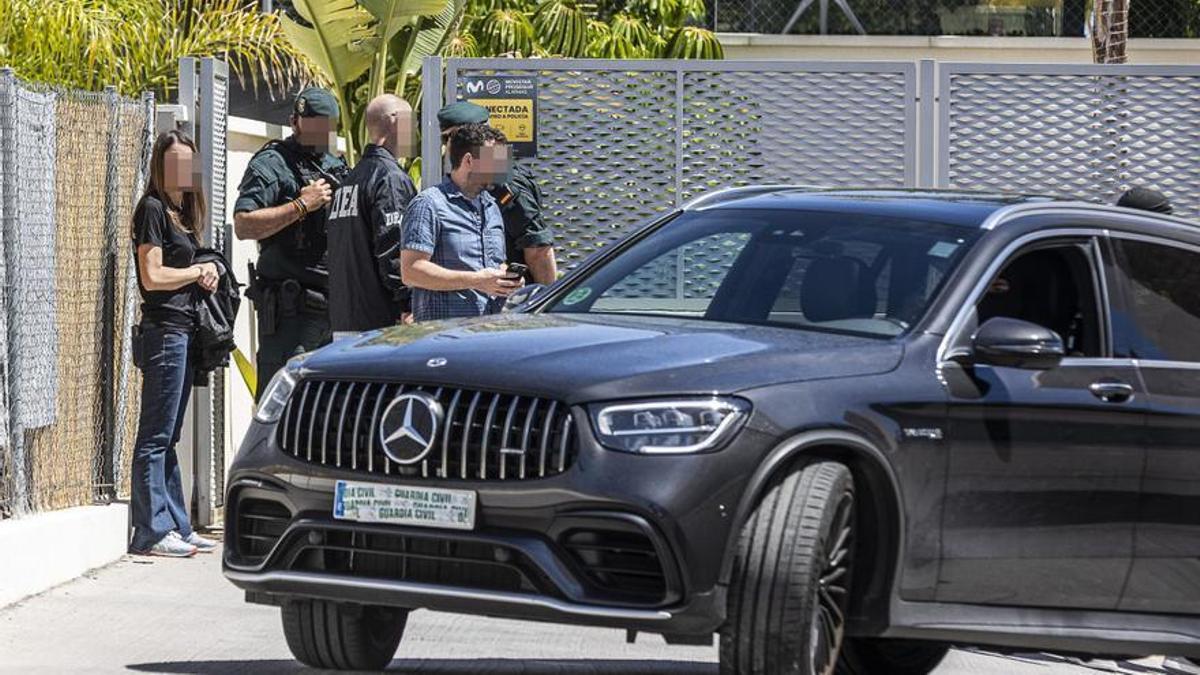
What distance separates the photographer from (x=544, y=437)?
248 inches

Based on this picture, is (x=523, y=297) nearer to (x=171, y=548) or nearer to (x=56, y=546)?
(x=56, y=546)

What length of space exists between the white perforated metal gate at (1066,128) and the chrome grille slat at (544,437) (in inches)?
278

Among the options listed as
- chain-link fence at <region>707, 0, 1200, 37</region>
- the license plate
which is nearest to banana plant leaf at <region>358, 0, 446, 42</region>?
chain-link fence at <region>707, 0, 1200, 37</region>

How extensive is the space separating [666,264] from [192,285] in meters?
2.95

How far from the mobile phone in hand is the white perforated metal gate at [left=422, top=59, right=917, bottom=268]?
6.32ft

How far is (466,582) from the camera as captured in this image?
6.39 metres

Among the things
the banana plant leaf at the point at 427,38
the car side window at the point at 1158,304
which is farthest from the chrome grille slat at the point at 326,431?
the banana plant leaf at the point at 427,38

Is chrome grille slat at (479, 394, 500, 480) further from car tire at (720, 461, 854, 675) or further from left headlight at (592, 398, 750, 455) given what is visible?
car tire at (720, 461, 854, 675)

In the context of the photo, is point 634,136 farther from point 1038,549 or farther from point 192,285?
point 1038,549

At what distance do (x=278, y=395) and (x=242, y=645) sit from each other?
5.74ft

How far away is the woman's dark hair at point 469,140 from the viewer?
395 inches

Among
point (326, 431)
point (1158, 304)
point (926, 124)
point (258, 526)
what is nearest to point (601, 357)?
point (326, 431)

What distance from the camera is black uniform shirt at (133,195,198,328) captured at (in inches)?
408

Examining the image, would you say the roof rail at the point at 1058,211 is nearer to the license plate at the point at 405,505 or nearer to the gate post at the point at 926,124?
the license plate at the point at 405,505
